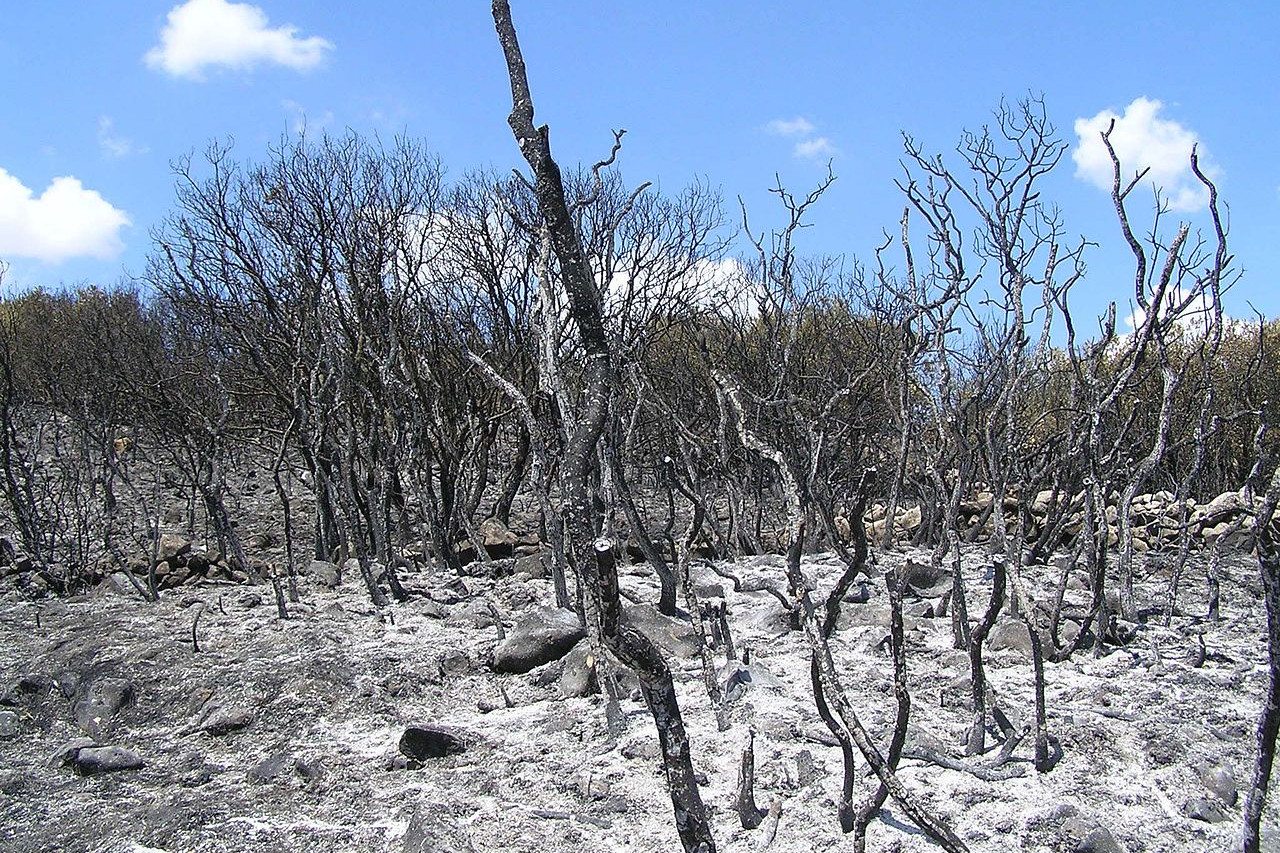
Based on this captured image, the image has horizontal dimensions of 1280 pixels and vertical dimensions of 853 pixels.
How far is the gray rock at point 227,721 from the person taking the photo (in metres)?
5.32

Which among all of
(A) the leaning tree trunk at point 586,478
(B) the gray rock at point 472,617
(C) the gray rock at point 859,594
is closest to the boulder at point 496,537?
(B) the gray rock at point 472,617

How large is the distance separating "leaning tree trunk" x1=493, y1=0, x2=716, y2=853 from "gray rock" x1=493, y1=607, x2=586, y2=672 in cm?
333

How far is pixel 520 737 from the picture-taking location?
4.85 m

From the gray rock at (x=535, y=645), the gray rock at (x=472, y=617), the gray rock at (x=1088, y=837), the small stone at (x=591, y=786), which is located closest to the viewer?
the gray rock at (x=1088, y=837)

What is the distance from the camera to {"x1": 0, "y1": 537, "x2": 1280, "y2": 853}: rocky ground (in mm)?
3695

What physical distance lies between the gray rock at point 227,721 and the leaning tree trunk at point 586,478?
368cm

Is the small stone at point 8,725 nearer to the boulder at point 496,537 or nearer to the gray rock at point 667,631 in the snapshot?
the gray rock at point 667,631

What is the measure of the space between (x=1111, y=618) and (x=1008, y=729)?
2.13 metres

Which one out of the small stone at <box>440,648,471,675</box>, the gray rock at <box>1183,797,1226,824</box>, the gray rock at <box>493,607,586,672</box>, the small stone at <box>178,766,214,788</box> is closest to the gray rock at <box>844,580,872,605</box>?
the gray rock at <box>493,607,586,672</box>

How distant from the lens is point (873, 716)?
4.55 meters

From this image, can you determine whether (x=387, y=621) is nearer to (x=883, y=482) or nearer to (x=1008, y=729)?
(x=1008, y=729)

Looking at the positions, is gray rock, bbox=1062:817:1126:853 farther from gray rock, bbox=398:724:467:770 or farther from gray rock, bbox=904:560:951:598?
gray rock, bbox=904:560:951:598

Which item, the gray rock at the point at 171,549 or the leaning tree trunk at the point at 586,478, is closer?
the leaning tree trunk at the point at 586,478

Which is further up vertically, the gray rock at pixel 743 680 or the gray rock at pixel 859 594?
the gray rock at pixel 859 594
